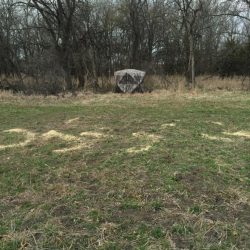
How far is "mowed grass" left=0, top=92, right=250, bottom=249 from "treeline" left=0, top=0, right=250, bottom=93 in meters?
9.13

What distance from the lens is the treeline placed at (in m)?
16.6

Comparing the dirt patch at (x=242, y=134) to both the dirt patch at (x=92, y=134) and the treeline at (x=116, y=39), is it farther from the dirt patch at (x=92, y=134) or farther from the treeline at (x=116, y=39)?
the treeline at (x=116, y=39)

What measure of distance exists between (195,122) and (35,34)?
1614 cm

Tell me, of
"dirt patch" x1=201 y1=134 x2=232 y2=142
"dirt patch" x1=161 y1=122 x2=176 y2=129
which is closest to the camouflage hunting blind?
"dirt patch" x1=161 y1=122 x2=176 y2=129

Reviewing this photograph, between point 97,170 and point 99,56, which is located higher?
point 99,56

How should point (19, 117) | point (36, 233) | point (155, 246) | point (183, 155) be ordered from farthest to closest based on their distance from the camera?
1. point (19, 117)
2. point (183, 155)
3. point (36, 233)
4. point (155, 246)

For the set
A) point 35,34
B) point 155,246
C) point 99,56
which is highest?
point 35,34

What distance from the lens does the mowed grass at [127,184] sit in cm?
315

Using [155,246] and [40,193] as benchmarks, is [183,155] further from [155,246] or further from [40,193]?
[155,246]

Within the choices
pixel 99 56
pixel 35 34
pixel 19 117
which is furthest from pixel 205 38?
pixel 19 117

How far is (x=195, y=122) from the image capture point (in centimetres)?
752

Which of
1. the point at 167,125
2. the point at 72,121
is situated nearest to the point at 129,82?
the point at 72,121

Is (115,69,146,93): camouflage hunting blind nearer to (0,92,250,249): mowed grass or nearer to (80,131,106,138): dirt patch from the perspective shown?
(0,92,250,249): mowed grass

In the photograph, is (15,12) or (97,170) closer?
(97,170)
